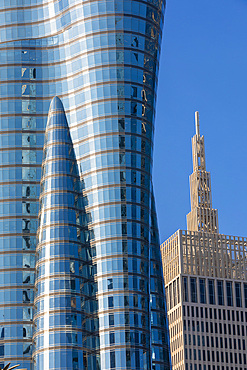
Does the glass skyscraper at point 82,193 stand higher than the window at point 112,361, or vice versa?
the glass skyscraper at point 82,193

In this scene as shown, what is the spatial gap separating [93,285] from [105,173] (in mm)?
21124

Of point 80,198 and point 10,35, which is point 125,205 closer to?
point 80,198

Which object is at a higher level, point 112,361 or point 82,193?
point 82,193

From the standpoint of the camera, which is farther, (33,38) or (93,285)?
(33,38)

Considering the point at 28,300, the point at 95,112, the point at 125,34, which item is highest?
the point at 125,34

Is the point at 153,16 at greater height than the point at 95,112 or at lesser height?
greater

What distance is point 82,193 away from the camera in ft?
579

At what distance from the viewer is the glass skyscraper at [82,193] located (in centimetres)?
16500

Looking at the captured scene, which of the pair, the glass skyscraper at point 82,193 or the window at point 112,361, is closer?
the window at point 112,361

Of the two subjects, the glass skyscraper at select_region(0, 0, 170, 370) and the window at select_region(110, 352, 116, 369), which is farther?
the glass skyscraper at select_region(0, 0, 170, 370)

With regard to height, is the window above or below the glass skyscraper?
below

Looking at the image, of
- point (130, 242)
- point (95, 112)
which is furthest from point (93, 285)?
point (95, 112)

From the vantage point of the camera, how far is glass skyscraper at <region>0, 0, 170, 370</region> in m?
165

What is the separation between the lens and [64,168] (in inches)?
6905
